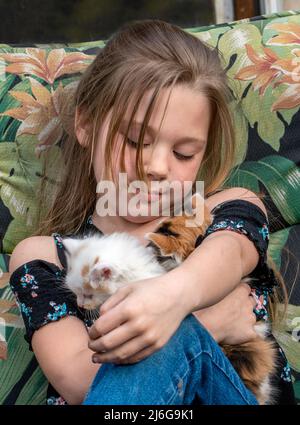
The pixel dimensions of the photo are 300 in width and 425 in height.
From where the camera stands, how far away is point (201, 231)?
1312mm

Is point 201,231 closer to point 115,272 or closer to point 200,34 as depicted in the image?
point 115,272

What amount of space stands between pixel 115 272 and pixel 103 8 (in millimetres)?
1493

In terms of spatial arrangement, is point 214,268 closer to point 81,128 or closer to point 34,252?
point 34,252

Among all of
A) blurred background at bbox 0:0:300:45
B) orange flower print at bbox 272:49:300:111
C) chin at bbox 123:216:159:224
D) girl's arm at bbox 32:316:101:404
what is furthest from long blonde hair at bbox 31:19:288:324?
blurred background at bbox 0:0:300:45

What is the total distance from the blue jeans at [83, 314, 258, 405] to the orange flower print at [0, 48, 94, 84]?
868 millimetres

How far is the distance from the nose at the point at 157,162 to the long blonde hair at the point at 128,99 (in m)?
0.02

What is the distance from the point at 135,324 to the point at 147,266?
274 millimetres

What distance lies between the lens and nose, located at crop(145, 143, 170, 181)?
1.32 m

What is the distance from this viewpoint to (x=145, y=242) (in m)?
1.29

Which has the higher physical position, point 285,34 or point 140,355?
point 285,34

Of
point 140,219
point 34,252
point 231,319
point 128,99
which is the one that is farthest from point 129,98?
point 231,319

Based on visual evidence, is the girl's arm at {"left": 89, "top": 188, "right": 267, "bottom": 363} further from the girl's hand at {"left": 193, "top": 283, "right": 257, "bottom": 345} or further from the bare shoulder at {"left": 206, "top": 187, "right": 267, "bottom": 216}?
the bare shoulder at {"left": 206, "top": 187, "right": 267, "bottom": 216}

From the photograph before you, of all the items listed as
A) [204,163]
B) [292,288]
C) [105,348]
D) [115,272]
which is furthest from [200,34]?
[105,348]

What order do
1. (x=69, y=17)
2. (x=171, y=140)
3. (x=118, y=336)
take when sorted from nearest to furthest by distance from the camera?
(x=118, y=336) < (x=171, y=140) < (x=69, y=17)
